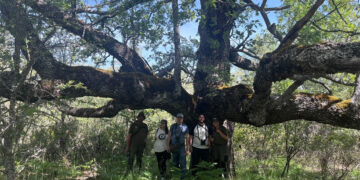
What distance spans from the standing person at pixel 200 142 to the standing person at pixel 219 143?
182 mm

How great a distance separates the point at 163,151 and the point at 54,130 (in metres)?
2.76

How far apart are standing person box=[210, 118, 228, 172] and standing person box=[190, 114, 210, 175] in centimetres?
18

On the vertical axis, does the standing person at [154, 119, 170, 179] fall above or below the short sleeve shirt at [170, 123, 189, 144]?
below

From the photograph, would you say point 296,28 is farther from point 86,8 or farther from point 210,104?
point 86,8

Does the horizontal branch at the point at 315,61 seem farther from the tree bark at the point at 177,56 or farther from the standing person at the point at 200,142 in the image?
the tree bark at the point at 177,56

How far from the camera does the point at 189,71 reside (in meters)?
9.32

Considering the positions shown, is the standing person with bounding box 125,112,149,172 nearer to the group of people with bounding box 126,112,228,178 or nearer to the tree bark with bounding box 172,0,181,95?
the group of people with bounding box 126,112,228,178

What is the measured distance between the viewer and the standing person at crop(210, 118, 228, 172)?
6.70 metres

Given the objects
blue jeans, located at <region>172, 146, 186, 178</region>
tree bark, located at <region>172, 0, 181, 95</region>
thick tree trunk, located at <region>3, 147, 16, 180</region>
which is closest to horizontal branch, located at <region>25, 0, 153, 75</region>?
tree bark, located at <region>172, 0, 181, 95</region>

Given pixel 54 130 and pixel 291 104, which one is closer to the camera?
Result: pixel 54 130

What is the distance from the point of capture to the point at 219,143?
6734 millimetres

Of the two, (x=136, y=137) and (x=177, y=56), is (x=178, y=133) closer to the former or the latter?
(x=136, y=137)

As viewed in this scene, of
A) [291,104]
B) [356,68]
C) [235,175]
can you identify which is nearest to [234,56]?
[291,104]

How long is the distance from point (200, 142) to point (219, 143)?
519 millimetres
